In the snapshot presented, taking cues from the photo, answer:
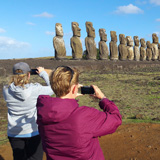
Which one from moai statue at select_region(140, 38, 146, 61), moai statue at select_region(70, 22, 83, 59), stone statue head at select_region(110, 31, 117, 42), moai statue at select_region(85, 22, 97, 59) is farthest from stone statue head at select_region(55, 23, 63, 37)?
moai statue at select_region(140, 38, 146, 61)

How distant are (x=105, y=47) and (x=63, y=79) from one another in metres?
19.6

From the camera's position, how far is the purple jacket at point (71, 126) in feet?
4.22

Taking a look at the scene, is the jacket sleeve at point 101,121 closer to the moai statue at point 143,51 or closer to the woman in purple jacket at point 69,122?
the woman in purple jacket at point 69,122

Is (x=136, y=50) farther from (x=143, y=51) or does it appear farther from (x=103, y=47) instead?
(x=103, y=47)

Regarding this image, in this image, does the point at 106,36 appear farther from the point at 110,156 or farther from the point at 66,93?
the point at 66,93

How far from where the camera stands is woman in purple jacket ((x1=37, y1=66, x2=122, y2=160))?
1289 millimetres

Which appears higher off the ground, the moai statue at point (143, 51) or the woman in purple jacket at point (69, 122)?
the moai statue at point (143, 51)

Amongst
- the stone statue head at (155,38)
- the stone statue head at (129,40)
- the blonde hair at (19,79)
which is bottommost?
the blonde hair at (19,79)

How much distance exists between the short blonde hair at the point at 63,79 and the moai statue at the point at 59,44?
1565 cm

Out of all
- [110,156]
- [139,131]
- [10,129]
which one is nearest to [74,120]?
[10,129]

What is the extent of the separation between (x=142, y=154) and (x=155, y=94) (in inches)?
181

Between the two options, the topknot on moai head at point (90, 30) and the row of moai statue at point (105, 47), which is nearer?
the row of moai statue at point (105, 47)

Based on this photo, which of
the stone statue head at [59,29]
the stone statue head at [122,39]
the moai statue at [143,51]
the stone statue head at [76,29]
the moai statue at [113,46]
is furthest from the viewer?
the moai statue at [143,51]

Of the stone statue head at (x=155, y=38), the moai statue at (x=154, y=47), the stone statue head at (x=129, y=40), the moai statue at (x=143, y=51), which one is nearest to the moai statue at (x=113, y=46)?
the stone statue head at (x=129, y=40)
